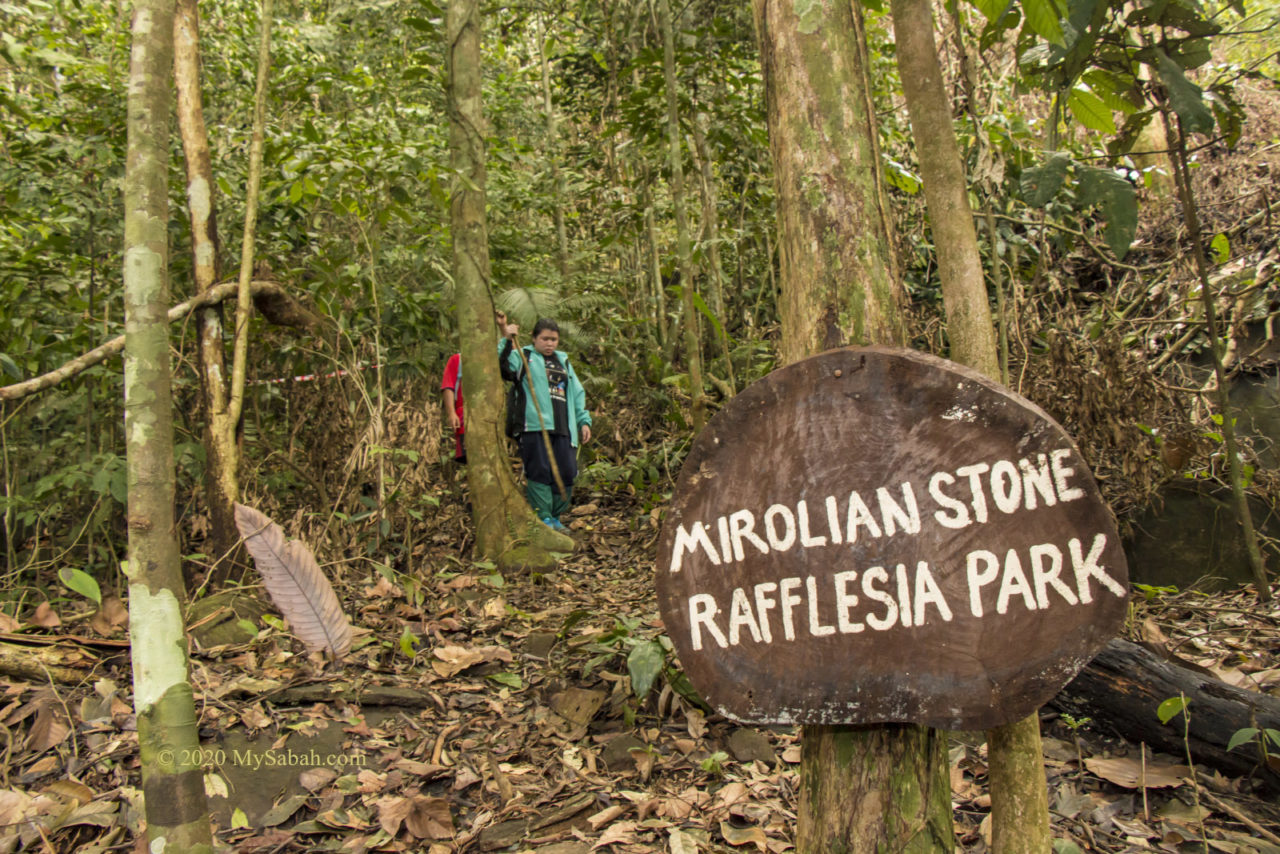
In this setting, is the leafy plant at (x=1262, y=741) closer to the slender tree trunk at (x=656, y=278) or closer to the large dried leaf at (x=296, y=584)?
the large dried leaf at (x=296, y=584)

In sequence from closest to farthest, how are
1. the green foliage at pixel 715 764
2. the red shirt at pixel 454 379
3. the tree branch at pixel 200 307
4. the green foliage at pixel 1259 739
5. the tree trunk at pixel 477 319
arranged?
1. the green foliage at pixel 1259 739
2. the green foliage at pixel 715 764
3. the tree branch at pixel 200 307
4. the tree trunk at pixel 477 319
5. the red shirt at pixel 454 379

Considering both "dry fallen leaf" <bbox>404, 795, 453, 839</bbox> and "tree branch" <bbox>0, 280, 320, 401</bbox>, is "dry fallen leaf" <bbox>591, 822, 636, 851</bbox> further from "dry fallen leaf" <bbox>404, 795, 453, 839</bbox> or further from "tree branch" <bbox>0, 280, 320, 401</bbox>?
"tree branch" <bbox>0, 280, 320, 401</bbox>

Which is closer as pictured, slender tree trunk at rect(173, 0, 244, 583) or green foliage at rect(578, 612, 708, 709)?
green foliage at rect(578, 612, 708, 709)

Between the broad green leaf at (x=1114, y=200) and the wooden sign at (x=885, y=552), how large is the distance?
1135mm

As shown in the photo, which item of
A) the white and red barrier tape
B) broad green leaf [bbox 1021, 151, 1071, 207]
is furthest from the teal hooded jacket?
broad green leaf [bbox 1021, 151, 1071, 207]

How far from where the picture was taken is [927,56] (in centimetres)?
192

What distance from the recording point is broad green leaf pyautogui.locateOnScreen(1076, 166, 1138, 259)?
7.28 feet

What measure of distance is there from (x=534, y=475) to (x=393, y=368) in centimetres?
144

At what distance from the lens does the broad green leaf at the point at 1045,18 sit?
162 centimetres

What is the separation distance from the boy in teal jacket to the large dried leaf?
2.72 m

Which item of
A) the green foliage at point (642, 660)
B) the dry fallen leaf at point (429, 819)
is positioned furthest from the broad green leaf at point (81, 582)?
the green foliage at point (642, 660)

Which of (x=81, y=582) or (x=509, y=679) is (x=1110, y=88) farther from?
(x=81, y=582)

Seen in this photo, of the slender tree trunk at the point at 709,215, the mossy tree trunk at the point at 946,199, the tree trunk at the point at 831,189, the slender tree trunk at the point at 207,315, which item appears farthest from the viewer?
the slender tree trunk at the point at 709,215

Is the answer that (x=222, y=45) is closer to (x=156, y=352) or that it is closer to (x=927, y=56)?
(x=156, y=352)
